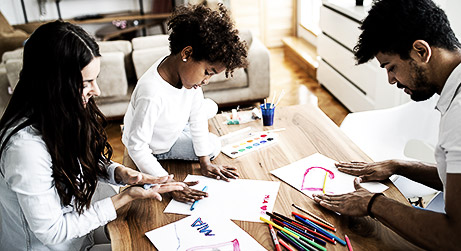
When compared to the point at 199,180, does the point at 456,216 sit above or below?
Answer: above

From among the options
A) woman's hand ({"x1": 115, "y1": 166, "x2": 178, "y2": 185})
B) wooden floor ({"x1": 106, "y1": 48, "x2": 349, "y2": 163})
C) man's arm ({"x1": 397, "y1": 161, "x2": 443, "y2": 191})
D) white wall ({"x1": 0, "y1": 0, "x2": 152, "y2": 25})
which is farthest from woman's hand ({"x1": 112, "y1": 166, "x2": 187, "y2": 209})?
white wall ({"x1": 0, "y1": 0, "x2": 152, "y2": 25})

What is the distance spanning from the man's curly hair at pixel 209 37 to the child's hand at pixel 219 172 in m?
0.35

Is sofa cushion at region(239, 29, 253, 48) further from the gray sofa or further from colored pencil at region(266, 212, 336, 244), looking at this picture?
colored pencil at region(266, 212, 336, 244)

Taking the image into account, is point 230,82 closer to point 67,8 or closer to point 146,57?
point 146,57

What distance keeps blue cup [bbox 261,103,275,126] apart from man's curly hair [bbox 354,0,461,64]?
67 centimetres

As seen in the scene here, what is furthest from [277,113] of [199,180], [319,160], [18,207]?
[18,207]

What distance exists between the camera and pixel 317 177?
4.66 feet

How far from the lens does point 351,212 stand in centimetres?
119

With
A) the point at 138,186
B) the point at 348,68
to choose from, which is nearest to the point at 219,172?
the point at 138,186

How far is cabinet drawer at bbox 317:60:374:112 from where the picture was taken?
3336 mm

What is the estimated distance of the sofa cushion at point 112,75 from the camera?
322 cm

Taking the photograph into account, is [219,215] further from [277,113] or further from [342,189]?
[277,113]

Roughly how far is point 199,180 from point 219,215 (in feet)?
0.75

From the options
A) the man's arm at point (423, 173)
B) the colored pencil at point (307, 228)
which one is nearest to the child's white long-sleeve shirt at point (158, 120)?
the colored pencil at point (307, 228)
